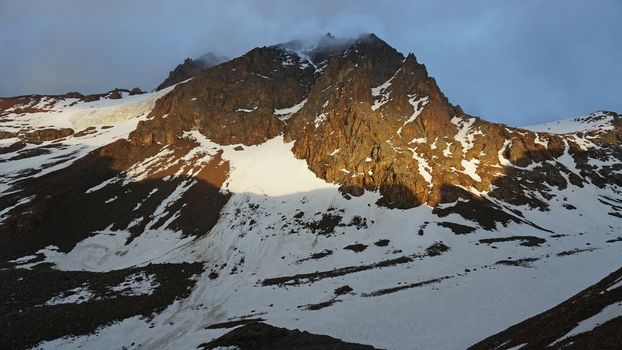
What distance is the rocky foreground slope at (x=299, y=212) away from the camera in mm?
45562

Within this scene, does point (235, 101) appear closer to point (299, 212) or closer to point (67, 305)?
point (299, 212)

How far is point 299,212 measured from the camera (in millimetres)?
89750

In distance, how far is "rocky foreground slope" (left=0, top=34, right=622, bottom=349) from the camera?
45.6m

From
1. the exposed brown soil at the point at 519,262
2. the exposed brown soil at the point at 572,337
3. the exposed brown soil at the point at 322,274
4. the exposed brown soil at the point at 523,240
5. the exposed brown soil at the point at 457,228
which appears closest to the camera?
the exposed brown soil at the point at 572,337

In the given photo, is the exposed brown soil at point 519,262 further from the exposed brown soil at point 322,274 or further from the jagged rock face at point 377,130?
the jagged rock face at point 377,130

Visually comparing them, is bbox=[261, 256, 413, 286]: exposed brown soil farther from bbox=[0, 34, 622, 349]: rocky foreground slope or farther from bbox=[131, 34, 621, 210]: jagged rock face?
bbox=[131, 34, 621, 210]: jagged rock face

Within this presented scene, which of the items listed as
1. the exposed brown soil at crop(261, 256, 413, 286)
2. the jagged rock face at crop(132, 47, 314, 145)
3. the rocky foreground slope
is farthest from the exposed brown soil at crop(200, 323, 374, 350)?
the jagged rock face at crop(132, 47, 314, 145)

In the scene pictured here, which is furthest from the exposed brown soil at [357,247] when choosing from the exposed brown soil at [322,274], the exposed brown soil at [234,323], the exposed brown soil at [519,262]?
the exposed brown soil at [234,323]

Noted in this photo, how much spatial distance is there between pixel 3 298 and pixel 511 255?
219ft

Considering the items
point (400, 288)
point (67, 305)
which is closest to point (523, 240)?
point (400, 288)

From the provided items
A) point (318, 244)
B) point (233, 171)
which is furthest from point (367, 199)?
point (233, 171)

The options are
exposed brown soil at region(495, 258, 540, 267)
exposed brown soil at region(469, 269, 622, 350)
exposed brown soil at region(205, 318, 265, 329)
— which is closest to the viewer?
exposed brown soil at region(469, 269, 622, 350)

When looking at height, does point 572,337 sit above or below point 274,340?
above

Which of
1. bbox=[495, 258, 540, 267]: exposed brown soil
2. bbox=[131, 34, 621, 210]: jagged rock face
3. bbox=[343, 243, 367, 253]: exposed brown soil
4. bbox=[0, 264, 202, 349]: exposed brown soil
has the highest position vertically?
bbox=[131, 34, 621, 210]: jagged rock face
